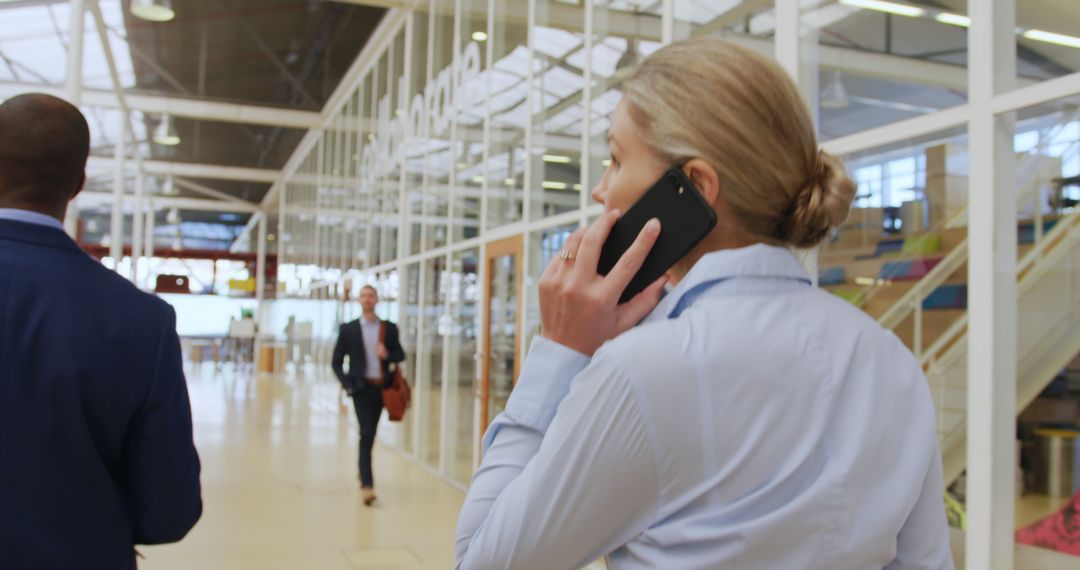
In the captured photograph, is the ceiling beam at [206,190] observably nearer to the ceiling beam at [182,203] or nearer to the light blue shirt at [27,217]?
the ceiling beam at [182,203]

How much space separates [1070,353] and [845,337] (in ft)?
7.27

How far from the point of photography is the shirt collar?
0.75 metres

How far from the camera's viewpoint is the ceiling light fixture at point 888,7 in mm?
3201

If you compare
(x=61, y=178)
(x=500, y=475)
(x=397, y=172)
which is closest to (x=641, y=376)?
(x=500, y=475)

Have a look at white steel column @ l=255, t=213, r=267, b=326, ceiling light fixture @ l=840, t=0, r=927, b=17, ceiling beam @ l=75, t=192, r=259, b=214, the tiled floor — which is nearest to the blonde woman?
ceiling light fixture @ l=840, t=0, r=927, b=17

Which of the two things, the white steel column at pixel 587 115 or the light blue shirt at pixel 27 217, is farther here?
the white steel column at pixel 587 115

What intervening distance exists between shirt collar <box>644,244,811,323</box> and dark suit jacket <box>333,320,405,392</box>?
257 inches

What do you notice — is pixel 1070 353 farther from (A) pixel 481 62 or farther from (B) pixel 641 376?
(A) pixel 481 62

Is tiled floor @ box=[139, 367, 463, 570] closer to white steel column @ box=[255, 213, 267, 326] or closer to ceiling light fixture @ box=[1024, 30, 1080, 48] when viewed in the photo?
ceiling light fixture @ box=[1024, 30, 1080, 48]

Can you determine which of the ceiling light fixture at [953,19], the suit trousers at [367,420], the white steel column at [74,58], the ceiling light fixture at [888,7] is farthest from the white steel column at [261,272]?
the ceiling light fixture at [953,19]

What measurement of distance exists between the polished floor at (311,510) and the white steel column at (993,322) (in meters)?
0.09

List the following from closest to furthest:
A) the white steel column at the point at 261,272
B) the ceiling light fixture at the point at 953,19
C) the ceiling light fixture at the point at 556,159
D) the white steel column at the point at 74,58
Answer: the ceiling light fixture at the point at 953,19, the white steel column at the point at 74,58, the ceiling light fixture at the point at 556,159, the white steel column at the point at 261,272

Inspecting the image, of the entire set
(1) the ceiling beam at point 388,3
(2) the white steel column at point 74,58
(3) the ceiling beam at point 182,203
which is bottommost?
(2) the white steel column at point 74,58

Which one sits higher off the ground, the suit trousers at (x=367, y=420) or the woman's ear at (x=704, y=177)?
the woman's ear at (x=704, y=177)
